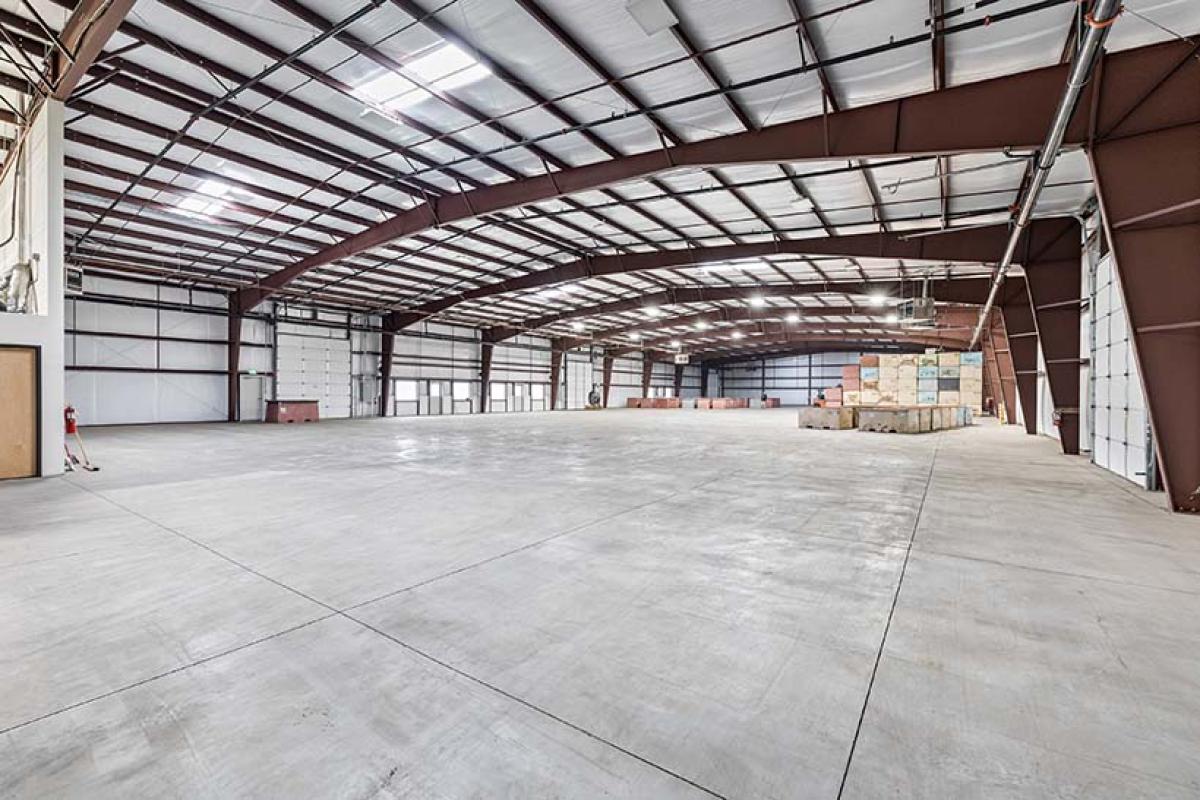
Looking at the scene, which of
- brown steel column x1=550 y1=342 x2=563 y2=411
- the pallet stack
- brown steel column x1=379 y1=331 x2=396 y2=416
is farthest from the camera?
brown steel column x1=550 y1=342 x2=563 y2=411

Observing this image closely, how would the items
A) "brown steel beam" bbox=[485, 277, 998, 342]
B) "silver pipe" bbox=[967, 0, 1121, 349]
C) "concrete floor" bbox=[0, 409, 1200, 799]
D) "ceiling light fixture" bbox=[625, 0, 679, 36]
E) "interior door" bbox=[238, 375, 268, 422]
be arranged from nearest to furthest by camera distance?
"concrete floor" bbox=[0, 409, 1200, 799], "silver pipe" bbox=[967, 0, 1121, 349], "ceiling light fixture" bbox=[625, 0, 679, 36], "brown steel beam" bbox=[485, 277, 998, 342], "interior door" bbox=[238, 375, 268, 422]

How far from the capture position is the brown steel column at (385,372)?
2719cm

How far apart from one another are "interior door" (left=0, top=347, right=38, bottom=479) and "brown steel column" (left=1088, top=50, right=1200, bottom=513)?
16.0 m

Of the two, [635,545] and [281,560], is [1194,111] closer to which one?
[635,545]

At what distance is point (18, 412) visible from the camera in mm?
8242

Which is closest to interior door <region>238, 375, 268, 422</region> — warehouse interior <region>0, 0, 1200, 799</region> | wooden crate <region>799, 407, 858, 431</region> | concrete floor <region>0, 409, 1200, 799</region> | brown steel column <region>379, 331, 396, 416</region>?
warehouse interior <region>0, 0, 1200, 799</region>

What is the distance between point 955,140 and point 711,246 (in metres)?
9.38

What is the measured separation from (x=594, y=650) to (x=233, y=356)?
80.9 ft

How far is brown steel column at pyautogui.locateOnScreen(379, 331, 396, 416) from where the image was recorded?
2719 cm

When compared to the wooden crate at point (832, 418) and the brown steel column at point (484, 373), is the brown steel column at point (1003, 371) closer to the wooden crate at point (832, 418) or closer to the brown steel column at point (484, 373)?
the wooden crate at point (832, 418)

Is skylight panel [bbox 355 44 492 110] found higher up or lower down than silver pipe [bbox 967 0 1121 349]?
higher up

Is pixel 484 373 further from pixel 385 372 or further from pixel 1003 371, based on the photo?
pixel 1003 371

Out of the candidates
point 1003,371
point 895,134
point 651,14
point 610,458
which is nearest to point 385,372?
point 610,458

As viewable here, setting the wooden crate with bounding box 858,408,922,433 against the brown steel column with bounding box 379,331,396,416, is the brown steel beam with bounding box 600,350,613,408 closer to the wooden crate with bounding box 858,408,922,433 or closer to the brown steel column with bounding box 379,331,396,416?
the brown steel column with bounding box 379,331,396,416
